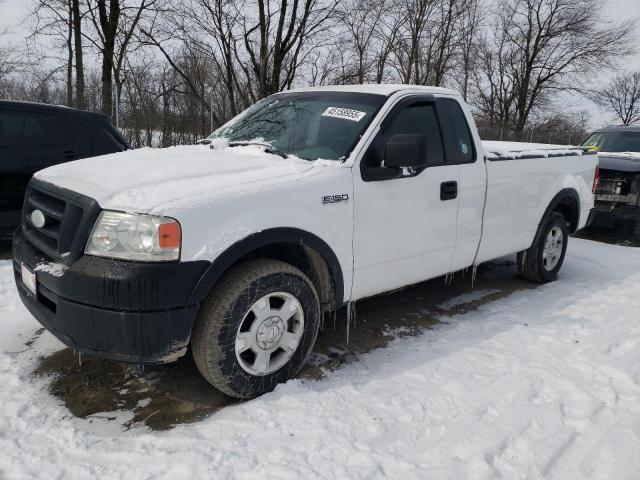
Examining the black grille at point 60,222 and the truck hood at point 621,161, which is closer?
the black grille at point 60,222

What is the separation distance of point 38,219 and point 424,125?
2777 mm

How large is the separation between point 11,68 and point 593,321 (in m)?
16.6

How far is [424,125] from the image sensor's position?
3.97 meters

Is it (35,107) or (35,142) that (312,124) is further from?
(35,107)

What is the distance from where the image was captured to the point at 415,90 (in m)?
3.95

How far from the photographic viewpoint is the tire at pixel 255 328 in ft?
8.95

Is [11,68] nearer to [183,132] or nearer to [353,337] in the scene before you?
[183,132]

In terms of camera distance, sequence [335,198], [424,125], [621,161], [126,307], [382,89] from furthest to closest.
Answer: [621,161] < [424,125] < [382,89] < [335,198] < [126,307]

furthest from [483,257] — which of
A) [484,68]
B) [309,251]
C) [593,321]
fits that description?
[484,68]

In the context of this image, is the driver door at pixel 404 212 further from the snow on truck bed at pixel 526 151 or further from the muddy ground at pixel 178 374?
the snow on truck bed at pixel 526 151

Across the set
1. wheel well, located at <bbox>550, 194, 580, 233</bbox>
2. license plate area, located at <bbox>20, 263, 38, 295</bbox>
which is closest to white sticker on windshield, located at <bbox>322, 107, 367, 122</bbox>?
license plate area, located at <bbox>20, 263, 38, 295</bbox>

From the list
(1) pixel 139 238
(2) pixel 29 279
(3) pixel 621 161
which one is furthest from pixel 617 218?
(2) pixel 29 279

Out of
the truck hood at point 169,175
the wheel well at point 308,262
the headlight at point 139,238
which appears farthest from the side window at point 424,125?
the headlight at point 139,238

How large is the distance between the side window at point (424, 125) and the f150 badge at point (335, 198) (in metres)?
0.79
